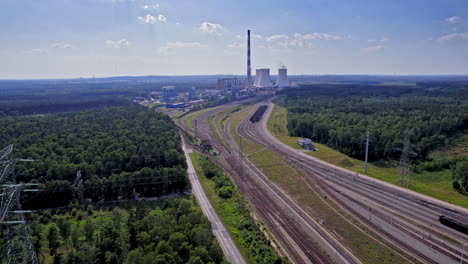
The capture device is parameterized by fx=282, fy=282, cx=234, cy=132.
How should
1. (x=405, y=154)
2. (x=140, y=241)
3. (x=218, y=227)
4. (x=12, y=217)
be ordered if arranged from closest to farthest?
(x=12, y=217) < (x=140, y=241) < (x=218, y=227) < (x=405, y=154)

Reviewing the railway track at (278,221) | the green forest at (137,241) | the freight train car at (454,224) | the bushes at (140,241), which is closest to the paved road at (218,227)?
the bushes at (140,241)

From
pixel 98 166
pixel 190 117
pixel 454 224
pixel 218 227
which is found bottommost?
pixel 218 227

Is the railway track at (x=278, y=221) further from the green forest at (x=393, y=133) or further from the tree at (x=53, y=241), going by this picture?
the green forest at (x=393, y=133)

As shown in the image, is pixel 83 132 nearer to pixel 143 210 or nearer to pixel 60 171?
pixel 60 171

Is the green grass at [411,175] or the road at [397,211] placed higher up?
the green grass at [411,175]

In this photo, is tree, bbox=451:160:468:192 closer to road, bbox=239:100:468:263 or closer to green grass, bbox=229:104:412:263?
road, bbox=239:100:468:263

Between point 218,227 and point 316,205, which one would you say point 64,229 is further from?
point 316,205

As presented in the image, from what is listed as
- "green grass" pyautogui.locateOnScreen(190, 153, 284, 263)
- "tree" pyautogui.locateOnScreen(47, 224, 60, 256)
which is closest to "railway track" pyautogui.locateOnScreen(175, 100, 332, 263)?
"green grass" pyautogui.locateOnScreen(190, 153, 284, 263)

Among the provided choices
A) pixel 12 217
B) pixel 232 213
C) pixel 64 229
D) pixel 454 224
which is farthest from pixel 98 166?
pixel 454 224
